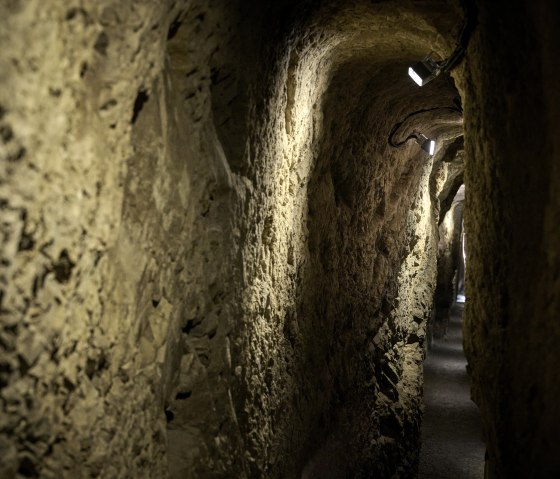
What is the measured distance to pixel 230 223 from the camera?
2494 mm

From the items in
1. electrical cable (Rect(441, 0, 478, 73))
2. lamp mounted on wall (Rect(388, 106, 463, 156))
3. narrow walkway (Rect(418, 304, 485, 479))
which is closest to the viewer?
electrical cable (Rect(441, 0, 478, 73))

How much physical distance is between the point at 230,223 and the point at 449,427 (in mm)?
5396

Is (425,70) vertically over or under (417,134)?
under

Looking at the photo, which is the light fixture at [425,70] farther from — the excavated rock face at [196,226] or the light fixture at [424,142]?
the light fixture at [424,142]

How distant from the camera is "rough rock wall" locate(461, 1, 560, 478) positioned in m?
1.74

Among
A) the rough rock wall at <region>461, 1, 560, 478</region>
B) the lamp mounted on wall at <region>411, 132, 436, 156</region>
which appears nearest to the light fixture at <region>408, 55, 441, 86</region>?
the rough rock wall at <region>461, 1, 560, 478</region>

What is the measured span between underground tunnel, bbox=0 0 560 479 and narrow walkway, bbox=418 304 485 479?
2.12 meters

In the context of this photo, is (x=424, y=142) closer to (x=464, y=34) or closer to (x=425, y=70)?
(x=425, y=70)

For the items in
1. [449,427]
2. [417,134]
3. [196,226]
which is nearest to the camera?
[196,226]

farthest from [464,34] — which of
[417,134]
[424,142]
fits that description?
[424,142]

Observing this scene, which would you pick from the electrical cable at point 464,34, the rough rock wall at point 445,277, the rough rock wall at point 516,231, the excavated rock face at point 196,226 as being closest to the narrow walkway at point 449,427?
the excavated rock face at point 196,226

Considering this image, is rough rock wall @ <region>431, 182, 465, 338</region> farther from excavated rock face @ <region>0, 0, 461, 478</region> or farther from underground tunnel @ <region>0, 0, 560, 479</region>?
underground tunnel @ <region>0, 0, 560, 479</region>

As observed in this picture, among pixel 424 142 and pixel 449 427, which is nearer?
pixel 424 142

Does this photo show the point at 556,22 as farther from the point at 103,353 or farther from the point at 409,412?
the point at 409,412
